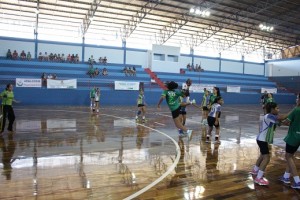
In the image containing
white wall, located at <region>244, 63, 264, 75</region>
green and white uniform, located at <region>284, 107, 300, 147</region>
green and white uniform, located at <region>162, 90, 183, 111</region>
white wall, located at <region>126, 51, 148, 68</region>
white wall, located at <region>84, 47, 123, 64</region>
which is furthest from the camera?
white wall, located at <region>244, 63, 264, 75</region>

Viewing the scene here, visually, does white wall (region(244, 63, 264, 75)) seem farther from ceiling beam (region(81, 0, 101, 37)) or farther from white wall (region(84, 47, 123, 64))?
ceiling beam (region(81, 0, 101, 37))

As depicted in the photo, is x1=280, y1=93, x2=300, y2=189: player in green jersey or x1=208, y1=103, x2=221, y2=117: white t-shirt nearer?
x1=280, y1=93, x2=300, y2=189: player in green jersey

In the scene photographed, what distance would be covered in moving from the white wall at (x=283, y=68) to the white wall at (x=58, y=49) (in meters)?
30.8

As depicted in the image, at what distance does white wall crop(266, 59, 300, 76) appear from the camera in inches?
1602

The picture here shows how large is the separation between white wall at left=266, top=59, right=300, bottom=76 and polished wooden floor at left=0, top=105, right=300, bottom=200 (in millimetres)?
36277

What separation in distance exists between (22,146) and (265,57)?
4507 cm

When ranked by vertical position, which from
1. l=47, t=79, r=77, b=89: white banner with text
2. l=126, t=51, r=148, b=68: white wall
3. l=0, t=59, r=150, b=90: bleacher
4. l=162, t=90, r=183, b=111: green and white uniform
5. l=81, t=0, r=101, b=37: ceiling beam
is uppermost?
l=81, t=0, r=101, b=37: ceiling beam

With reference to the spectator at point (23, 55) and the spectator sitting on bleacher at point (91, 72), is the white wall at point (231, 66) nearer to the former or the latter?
the spectator sitting on bleacher at point (91, 72)


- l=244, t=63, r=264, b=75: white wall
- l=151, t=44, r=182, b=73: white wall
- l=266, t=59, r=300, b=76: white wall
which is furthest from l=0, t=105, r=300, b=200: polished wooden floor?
l=266, t=59, r=300, b=76: white wall

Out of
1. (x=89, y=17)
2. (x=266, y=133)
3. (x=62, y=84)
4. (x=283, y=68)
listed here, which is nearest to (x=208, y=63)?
(x=283, y=68)

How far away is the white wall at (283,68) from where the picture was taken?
40694mm

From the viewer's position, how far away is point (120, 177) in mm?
5055

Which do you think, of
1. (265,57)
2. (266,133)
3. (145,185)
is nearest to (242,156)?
(266,133)

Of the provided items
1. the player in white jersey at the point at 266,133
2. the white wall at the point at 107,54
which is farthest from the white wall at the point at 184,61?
the player in white jersey at the point at 266,133
